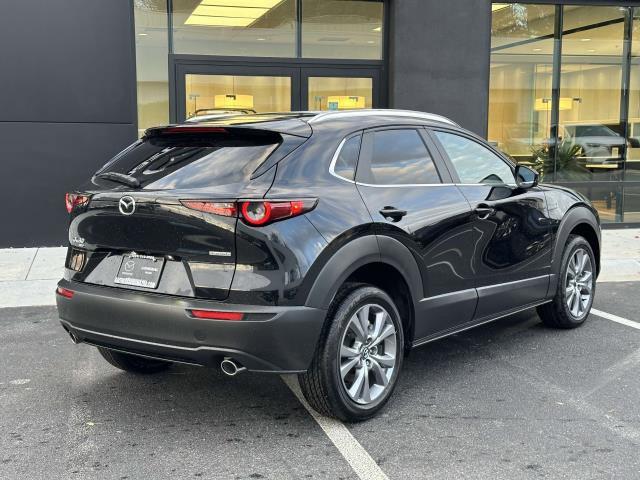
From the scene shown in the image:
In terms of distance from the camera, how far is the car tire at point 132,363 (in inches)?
186

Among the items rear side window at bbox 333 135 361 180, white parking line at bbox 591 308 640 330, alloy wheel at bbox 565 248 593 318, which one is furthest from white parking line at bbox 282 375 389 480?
white parking line at bbox 591 308 640 330

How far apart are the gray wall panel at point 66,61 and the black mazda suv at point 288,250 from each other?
5.78 metres

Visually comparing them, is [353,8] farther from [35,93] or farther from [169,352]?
[169,352]

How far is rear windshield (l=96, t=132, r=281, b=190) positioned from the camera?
3.75 metres

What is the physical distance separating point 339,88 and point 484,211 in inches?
254

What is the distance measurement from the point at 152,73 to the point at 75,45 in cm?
111

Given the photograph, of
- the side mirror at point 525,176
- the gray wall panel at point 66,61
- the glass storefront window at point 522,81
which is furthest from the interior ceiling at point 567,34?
the side mirror at point 525,176

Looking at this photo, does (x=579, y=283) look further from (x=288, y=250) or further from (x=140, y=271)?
(x=140, y=271)

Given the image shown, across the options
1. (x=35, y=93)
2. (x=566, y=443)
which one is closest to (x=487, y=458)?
(x=566, y=443)

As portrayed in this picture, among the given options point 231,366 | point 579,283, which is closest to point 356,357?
point 231,366

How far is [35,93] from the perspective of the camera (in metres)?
9.44

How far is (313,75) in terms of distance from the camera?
10.8 m

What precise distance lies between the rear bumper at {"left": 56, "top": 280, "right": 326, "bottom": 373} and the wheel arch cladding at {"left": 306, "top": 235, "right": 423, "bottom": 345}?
0.14m

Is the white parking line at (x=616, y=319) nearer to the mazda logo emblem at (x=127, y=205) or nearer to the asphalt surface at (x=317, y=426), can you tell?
the asphalt surface at (x=317, y=426)
